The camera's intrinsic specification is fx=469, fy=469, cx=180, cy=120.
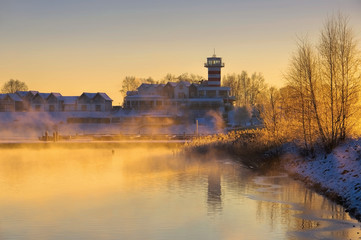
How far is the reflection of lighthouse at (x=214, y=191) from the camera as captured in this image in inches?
977

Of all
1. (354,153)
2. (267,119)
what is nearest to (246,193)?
(354,153)

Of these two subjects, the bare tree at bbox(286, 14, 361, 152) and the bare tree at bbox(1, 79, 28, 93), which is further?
the bare tree at bbox(1, 79, 28, 93)

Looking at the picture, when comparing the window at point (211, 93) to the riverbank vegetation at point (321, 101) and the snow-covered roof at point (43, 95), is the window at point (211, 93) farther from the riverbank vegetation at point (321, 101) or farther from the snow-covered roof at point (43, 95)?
the riverbank vegetation at point (321, 101)

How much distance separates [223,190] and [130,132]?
73277 mm

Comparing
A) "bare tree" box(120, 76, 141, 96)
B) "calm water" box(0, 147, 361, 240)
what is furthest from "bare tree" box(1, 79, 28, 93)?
"calm water" box(0, 147, 361, 240)

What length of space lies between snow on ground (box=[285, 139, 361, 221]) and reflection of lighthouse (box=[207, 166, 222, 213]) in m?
5.85

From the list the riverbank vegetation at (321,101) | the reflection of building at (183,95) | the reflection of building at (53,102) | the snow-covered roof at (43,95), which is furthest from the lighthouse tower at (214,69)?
the riverbank vegetation at (321,101)

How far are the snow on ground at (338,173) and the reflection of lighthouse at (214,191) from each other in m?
5.85

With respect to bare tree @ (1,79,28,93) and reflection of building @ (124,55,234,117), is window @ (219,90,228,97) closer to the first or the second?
reflection of building @ (124,55,234,117)

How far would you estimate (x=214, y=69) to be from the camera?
118812mm

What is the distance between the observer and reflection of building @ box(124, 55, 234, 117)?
11669cm

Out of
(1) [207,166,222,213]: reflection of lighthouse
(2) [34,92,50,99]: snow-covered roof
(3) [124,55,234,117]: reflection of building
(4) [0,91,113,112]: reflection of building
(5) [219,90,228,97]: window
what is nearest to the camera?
(1) [207,166,222,213]: reflection of lighthouse

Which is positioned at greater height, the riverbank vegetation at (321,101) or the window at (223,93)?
the window at (223,93)

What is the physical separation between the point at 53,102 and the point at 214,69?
141 ft
